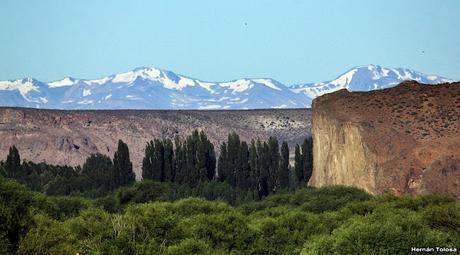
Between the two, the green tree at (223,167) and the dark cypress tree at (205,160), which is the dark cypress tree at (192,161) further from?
the green tree at (223,167)

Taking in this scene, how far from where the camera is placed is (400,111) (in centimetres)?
10606

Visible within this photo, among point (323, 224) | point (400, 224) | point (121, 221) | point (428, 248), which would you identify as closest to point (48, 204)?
point (121, 221)

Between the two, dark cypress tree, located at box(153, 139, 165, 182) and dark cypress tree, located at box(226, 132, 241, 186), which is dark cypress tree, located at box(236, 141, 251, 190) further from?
dark cypress tree, located at box(153, 139, 165, 182)

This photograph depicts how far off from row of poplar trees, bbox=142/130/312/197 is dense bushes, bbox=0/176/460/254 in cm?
2642

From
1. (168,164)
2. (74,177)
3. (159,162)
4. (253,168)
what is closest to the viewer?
(253,168)

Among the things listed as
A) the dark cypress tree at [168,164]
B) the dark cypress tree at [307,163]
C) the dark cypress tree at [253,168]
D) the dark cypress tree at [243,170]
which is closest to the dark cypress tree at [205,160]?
the dark cypress tree at [168,164]

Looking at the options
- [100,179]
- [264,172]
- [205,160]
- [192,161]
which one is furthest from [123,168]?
[264,172]

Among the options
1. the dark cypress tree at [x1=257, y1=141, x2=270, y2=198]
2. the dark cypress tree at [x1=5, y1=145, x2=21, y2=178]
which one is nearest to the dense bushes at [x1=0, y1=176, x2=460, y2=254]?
the dark cypress tree at [x1=257, y1=141, x2=270, y2=198]

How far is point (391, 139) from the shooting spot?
332 ft

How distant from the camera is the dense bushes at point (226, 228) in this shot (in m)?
51.9

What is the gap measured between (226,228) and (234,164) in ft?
192

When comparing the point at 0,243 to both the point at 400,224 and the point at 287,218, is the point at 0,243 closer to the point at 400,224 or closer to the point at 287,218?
the point at 400,224

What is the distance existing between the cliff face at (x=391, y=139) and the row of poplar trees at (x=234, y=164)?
9421 mm

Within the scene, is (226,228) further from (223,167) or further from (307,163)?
(223,167)
